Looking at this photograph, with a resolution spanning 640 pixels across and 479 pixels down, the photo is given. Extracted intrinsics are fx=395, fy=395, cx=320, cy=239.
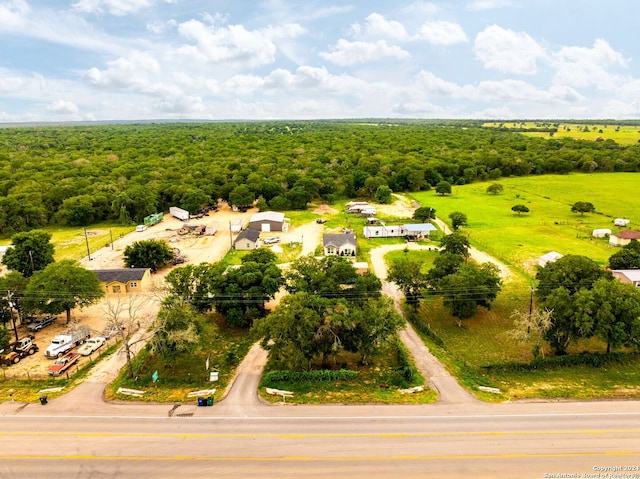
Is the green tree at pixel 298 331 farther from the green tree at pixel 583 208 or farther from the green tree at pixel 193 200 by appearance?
the green tree at pixel 583 208

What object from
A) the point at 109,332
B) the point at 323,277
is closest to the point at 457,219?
the point at 323,277

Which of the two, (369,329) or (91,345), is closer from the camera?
(369,329)

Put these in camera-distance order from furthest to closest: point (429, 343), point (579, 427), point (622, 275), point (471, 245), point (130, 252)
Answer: point (471, 245), point (130, 252), point (622, 275), point (429, 343), point (579, 427)

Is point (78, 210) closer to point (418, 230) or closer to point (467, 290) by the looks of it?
point (418, 230)

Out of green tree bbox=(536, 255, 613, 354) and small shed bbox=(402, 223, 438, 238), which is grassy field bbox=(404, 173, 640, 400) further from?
small shed bbox=(402, 223, 438, 238)

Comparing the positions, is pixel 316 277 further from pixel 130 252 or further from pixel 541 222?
pixel 541 222

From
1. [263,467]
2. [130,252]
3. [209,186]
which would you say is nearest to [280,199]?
[209,186]
